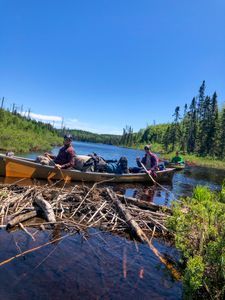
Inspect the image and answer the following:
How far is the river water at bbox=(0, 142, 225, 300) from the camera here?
518cm

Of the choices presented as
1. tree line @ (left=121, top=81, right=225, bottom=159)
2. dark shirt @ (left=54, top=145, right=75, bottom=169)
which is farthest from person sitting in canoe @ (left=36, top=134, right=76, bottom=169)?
tree line @ (left=121, top=81, right=225, bottom=159)

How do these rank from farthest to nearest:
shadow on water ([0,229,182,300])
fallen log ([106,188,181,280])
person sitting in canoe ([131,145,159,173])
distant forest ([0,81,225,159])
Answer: distant forest ([0,81,225,159]), person sitting in canoe ([131,145,159,173]), fallen log ([106,188,181,280]), shadow on water ([0,229,182,300])

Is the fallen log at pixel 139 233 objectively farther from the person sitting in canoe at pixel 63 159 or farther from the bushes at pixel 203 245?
the person sitting in canoe at pixel 63 159

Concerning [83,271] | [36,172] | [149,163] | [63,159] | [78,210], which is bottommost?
[83,271]

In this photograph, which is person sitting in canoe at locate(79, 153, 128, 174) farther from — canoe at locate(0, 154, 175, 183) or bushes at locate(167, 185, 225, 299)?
bushes at locate(167, 185, 225, 299)

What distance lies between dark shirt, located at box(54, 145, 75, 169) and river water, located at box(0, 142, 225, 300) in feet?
25.3

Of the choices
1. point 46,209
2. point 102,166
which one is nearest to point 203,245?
point 46,209

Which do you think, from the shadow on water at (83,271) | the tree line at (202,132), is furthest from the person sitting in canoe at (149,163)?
the tree line at (202,132)

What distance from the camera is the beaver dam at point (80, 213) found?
8.07m

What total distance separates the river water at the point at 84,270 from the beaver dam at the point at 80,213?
0.33 metres

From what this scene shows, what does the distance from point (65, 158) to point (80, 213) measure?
6.85m

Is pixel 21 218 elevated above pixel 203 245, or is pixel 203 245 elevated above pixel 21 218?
pixel 203 245

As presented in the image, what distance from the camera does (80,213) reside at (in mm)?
9250

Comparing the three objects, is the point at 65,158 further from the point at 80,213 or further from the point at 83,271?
the point at 83,271
